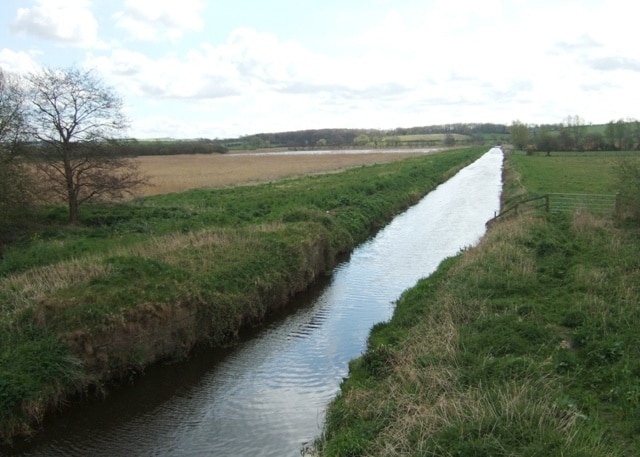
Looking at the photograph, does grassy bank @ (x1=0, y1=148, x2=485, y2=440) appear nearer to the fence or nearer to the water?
the water

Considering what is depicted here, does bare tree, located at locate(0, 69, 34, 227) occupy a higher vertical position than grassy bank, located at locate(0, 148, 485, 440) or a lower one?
higher

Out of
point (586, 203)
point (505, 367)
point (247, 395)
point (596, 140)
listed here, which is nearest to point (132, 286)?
point (247, 395)

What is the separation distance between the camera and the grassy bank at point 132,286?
1122 cm

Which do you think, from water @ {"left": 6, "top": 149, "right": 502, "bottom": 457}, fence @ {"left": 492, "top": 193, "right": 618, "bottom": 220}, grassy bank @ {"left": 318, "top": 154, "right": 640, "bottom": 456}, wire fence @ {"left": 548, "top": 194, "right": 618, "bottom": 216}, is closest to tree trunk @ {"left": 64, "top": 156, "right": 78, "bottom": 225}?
water @ {"left": 6, "top": 149, "right": 502, "bottom": 457}

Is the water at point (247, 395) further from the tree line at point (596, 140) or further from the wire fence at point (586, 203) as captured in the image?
the tree line at point (596, 140)

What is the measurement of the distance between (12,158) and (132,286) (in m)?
12.9

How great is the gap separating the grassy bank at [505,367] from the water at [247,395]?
3.61 ft

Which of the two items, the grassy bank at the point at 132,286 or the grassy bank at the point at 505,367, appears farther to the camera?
the grassy bank at the point at 132,286

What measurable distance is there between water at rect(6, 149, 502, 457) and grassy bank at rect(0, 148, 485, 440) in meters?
0.65

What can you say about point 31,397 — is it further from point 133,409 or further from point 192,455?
point 192,455

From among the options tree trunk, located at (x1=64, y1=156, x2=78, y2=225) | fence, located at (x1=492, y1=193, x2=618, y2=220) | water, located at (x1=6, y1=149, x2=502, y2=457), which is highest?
tree trunk, located at (x1=64, y1=156, x2=78, y2=225)

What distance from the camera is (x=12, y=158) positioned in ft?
75.2

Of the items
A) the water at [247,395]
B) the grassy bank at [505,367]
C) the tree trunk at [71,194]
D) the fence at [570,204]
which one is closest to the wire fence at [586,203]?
the fence at [570,204]

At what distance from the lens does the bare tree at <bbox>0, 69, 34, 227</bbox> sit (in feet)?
68.8
